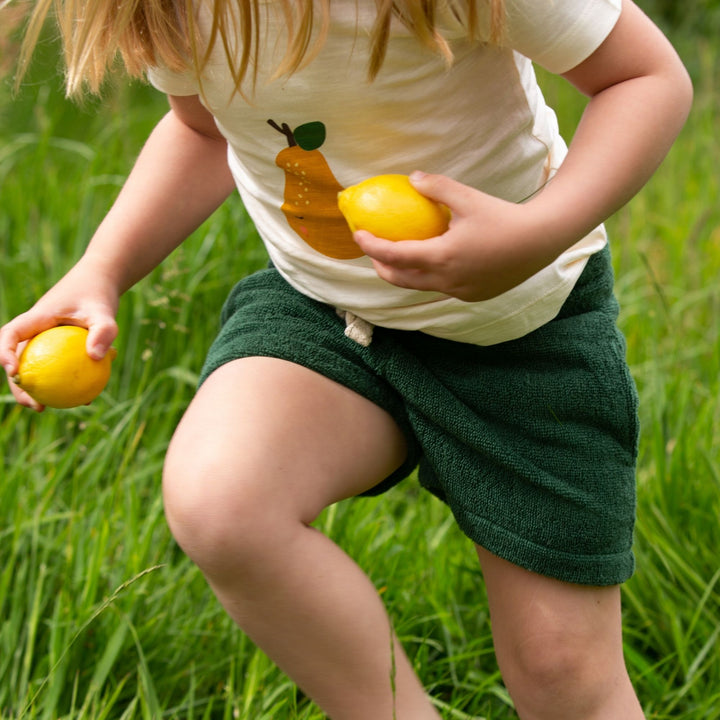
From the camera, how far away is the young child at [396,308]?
1137 mm

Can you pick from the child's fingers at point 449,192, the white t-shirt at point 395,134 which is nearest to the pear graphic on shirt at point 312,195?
the white t-shirt at point 395,134

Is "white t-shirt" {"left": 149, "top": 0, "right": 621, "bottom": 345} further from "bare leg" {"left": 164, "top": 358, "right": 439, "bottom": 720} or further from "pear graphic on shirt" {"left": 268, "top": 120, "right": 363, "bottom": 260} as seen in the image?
"bare leg" {"left": 164, "top": 358, "right": 439, "bottom": 720}

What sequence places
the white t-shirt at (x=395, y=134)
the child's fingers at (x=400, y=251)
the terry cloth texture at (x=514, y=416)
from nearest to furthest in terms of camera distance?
the child's fingers at (x=400, y=251) < the white t-shirt at (x=395, y=134) < the terry cloth texture at (x=514, y=416)

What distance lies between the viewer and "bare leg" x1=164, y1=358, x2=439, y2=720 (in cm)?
124

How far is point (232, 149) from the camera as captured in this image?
142 cm

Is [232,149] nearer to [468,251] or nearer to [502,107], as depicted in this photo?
[502,107]

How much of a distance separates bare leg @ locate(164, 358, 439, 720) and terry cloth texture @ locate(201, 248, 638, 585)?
56mm

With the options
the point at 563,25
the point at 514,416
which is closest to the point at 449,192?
the point at 563,25

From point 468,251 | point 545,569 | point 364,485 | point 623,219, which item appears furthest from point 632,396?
point 623,219

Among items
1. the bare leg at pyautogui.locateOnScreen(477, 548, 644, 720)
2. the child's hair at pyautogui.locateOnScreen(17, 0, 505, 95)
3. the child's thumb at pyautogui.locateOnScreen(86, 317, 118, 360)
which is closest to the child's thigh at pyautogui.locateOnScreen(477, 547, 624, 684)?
the bare leg at pyautogui.locateOnScreen(477, 548, 644, 720)

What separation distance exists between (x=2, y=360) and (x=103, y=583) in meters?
0.50

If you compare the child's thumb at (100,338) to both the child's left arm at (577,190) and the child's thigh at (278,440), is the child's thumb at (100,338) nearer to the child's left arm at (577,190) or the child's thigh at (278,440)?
the child's thigh at (278,440)

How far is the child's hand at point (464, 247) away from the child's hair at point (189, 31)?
0.16m

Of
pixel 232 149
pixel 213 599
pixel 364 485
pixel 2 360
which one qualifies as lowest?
pixel 213 599
